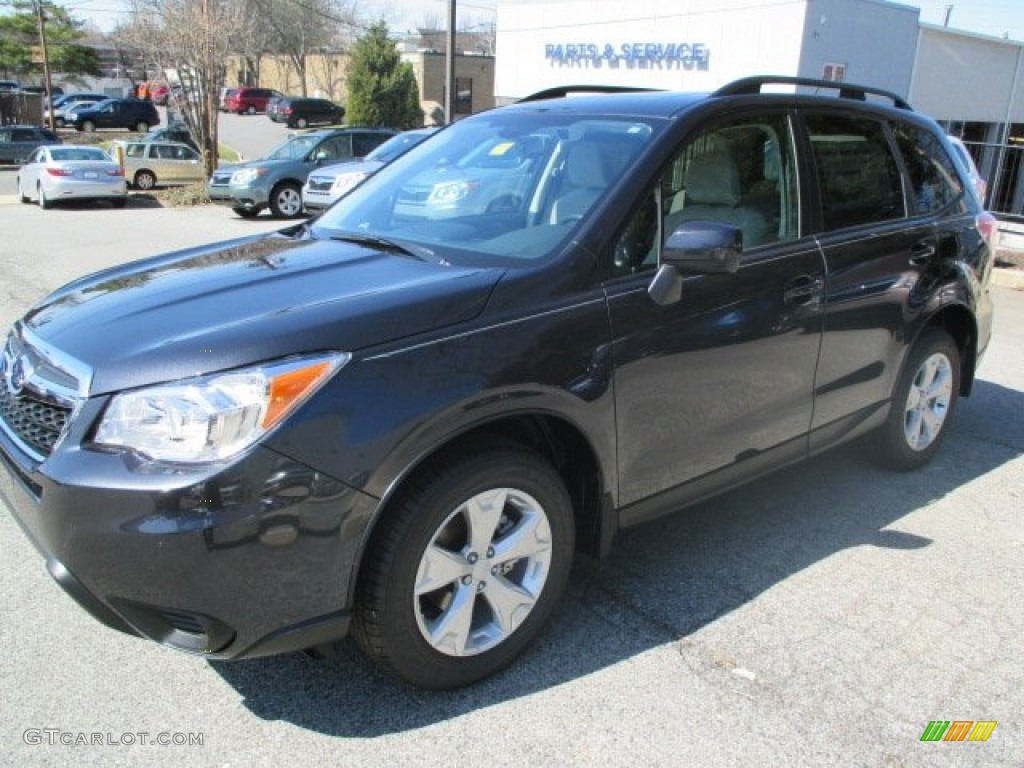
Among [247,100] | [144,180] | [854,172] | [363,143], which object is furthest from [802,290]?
[247,100]

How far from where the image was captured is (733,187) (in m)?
3.62

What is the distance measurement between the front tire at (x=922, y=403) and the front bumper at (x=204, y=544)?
3.10 meters

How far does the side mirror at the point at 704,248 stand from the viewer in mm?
3002

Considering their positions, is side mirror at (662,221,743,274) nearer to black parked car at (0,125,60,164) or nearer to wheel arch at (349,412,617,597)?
wheel arch at (349,412,617,597)

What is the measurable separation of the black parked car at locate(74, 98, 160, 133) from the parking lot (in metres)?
49.5

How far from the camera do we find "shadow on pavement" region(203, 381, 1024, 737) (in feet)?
9.33

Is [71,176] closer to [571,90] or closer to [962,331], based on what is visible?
[571,90]

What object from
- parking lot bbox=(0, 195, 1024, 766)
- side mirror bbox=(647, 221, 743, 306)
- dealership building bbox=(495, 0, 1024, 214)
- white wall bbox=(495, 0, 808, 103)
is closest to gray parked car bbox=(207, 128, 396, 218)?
dealership building bbox=(495, 0, 1024, 214)

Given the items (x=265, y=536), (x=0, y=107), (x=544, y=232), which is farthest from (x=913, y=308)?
(x=0, y=107)

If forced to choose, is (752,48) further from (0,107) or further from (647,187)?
(0,107)

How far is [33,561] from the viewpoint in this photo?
368 cm

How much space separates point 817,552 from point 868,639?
2.26ft

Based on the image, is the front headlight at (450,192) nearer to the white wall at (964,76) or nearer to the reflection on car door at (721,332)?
the reflection on car door at (721,332)

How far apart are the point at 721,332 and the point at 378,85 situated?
4080 cm
